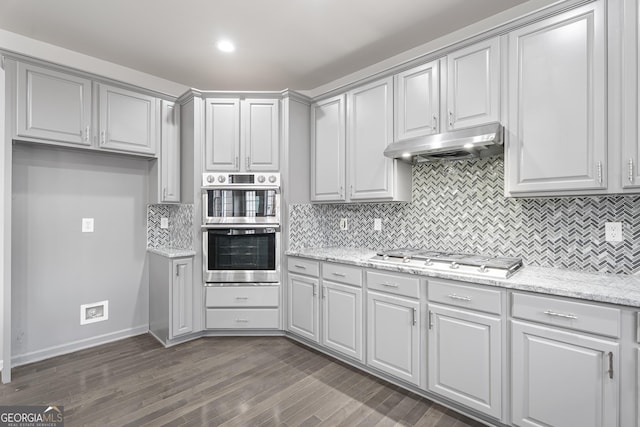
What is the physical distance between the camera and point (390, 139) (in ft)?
8.92

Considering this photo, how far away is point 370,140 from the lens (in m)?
2.87

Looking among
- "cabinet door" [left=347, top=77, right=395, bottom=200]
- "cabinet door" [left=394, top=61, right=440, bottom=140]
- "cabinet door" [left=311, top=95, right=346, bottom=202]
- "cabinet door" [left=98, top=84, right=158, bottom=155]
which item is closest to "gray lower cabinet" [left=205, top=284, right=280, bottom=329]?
"cabinet door" [left=311, top=95, right=346, bottom=202]

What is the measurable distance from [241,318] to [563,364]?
2620 mm

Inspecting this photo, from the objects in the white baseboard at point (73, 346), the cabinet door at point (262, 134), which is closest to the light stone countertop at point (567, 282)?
the cabinet door at point (262, 134)

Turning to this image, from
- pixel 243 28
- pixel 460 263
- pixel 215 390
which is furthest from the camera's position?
pixel 243 28

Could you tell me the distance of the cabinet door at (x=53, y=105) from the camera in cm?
250

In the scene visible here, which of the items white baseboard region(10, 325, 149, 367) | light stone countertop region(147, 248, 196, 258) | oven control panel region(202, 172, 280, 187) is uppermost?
oven control panel region(202, 172, 280, 187)

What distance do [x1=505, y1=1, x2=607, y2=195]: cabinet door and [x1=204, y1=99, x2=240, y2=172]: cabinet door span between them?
2.42 metres

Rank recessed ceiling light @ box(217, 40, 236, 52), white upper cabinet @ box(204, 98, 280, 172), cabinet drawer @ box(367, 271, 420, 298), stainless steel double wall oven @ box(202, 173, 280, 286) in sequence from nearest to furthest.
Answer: cabinet drawer @ box(367, 271, 420, 298) → recessed ceiling light @ box(217, 40, 236, 52) → stainless steel double wall oven @ box(202, 173, 280, 286) → white upper cabinet @ box(204, 98, 280, 172)

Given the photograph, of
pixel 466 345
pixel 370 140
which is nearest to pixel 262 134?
pixel 370 140

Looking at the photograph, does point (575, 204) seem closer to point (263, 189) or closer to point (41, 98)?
point (263, 189)

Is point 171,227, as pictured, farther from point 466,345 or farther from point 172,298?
point 466,345

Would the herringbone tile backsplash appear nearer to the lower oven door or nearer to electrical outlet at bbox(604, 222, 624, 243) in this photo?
electrical outlet at bbox(604, 222, 624, 243)

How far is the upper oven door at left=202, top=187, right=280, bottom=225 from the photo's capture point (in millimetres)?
3164
